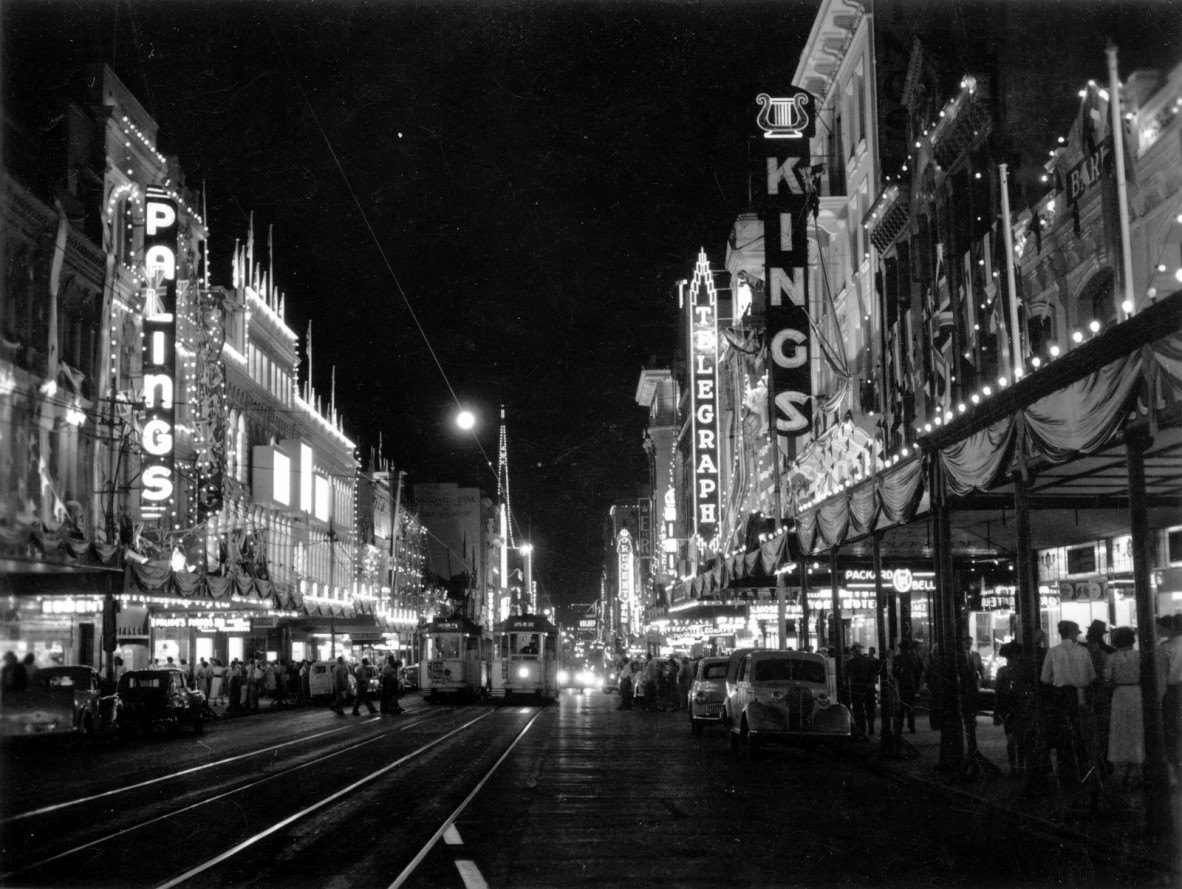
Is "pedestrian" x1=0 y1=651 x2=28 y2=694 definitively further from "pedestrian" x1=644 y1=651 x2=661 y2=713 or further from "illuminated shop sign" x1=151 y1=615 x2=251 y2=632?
"pedestrian" x1=644 y1=651 x2=661 y2=713

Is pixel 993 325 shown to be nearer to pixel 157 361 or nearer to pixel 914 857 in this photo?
pixel 914 857

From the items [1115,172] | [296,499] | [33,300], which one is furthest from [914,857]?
[296,499]

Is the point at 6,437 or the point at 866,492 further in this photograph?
the point at 6,437

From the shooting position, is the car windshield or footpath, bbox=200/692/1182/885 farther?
the car windshield

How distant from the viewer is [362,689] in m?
43.4

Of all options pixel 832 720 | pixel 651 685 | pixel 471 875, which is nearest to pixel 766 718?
pixel 832 720

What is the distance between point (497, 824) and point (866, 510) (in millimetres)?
11022

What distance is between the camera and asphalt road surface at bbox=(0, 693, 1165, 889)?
10875 millimetres

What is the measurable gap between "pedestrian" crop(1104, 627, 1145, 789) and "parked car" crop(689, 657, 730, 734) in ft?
52.0

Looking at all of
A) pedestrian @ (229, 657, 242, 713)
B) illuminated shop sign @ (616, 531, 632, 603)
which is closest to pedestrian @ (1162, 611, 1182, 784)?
pedestrian @ (229, 657, 242, 713)

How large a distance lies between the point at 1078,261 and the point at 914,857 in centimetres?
1650

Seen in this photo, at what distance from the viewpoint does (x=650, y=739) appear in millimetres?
29250

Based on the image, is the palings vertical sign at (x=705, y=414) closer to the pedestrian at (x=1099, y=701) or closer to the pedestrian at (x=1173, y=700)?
the pedestrian at (x=1099, y=701)

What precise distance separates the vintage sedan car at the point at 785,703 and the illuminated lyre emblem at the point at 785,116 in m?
21.3
